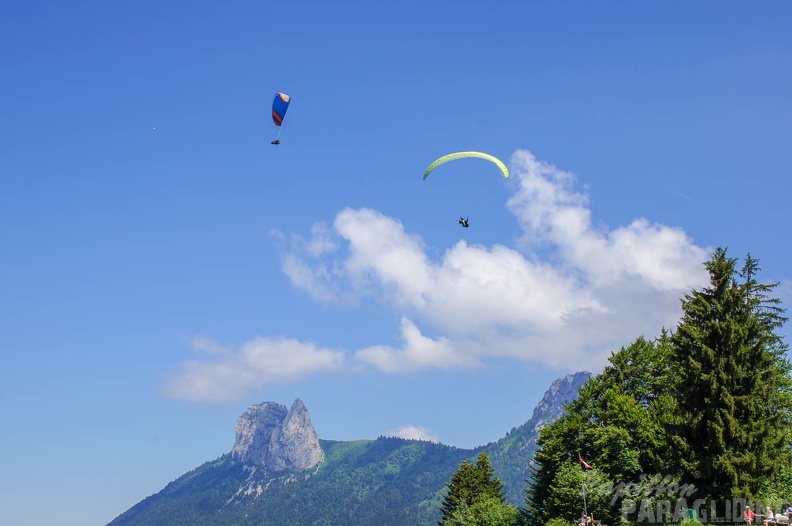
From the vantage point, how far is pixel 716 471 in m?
40.1

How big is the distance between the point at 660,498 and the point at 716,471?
810cm

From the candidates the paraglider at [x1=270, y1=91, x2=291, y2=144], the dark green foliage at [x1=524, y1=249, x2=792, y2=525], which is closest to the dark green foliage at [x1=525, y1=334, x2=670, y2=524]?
the dark green foliage at [x1=524, y1=249, x2=792, y2=525]

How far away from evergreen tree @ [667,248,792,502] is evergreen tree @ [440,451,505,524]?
1852 inches

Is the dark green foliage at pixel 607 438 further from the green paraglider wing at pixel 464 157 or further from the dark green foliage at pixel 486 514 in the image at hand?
A: the green paraglider wing at pixel 464 157

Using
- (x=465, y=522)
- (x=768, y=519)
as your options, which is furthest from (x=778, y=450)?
(x=465, y=522)

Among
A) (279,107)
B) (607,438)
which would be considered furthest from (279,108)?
(607,438)

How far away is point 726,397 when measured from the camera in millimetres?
40250

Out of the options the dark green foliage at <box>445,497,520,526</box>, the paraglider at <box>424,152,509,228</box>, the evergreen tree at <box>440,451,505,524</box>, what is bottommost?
the dark green foliage at <box>445,497,520,526</box>

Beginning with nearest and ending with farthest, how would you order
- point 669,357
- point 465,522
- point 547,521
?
point 669,357, point 547,521, point 465,522

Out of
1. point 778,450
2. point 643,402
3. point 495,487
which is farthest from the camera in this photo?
point 495,487

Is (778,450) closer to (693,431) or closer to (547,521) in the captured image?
(693,431)

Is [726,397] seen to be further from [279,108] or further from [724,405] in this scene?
[279,108]

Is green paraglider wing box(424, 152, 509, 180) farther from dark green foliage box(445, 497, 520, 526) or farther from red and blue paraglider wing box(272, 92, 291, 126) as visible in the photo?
dark green foliage box(445, 497, 520, 526)

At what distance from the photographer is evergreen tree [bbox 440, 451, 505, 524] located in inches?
3442
